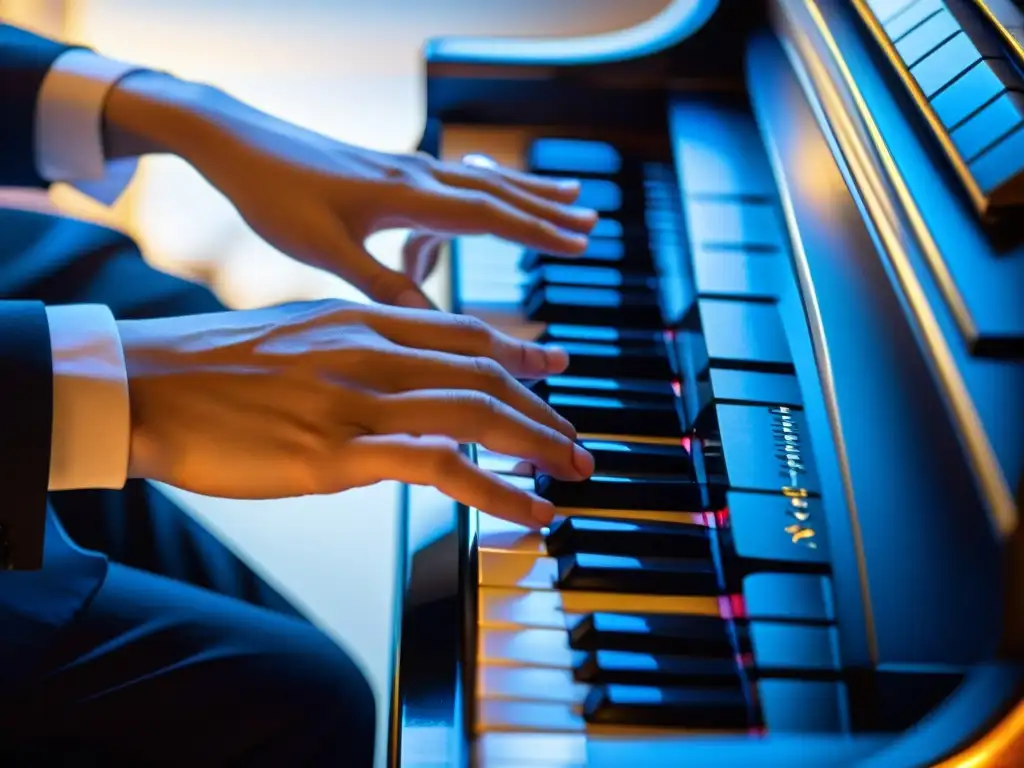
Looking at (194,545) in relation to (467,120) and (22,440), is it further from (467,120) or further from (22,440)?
(467,120)

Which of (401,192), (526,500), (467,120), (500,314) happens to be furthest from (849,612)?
(467,120)

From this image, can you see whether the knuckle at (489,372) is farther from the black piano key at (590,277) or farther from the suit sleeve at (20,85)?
the suit sleeve at (20,85)

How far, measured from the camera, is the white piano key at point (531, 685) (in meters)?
0.57

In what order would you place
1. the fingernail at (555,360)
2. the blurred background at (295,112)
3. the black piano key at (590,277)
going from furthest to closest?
the blurred background at (295,112)
the black piano key at (590,277)
the fingernail at (555,360)

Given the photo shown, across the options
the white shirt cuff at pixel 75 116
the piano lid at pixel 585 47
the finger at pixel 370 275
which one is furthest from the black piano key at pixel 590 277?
the white shirt cuff at pixel 75 116

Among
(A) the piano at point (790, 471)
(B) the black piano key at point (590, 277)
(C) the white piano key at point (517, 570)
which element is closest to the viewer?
(A) the piano at point (790, 471)

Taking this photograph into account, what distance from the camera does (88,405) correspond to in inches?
24.6

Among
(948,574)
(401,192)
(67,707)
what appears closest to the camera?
(948,574)

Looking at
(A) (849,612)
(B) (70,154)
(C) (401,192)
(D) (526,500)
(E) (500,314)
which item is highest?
(B) (70,154)

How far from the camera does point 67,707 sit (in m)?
0.77

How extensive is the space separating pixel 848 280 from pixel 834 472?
0.47ft

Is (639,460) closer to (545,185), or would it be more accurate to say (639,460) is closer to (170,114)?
(545,185)

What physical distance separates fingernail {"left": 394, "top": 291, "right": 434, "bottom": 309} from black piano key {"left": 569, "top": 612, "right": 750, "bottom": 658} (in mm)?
350

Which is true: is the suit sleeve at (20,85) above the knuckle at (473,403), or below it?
above
